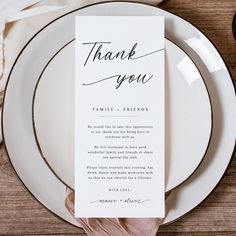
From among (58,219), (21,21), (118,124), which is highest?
(21,21)

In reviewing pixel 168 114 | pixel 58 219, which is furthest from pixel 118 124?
pixel 58 219

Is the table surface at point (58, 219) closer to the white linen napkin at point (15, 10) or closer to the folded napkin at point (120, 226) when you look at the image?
the folded napkin at point (120, 226)

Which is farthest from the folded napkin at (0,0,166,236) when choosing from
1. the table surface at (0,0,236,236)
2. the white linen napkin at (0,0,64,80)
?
the table surface at (0,0,236,236)

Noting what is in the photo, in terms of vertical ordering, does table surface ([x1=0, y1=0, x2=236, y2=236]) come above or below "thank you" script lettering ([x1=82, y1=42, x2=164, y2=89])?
below

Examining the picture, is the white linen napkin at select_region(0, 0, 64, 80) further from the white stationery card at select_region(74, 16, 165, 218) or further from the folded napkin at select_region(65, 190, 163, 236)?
the folded napkin at select_region(65, 190, 163, 236)

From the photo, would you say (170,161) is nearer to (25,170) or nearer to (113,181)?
(113,181)

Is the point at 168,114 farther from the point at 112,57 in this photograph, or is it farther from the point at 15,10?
the point at 15,10
